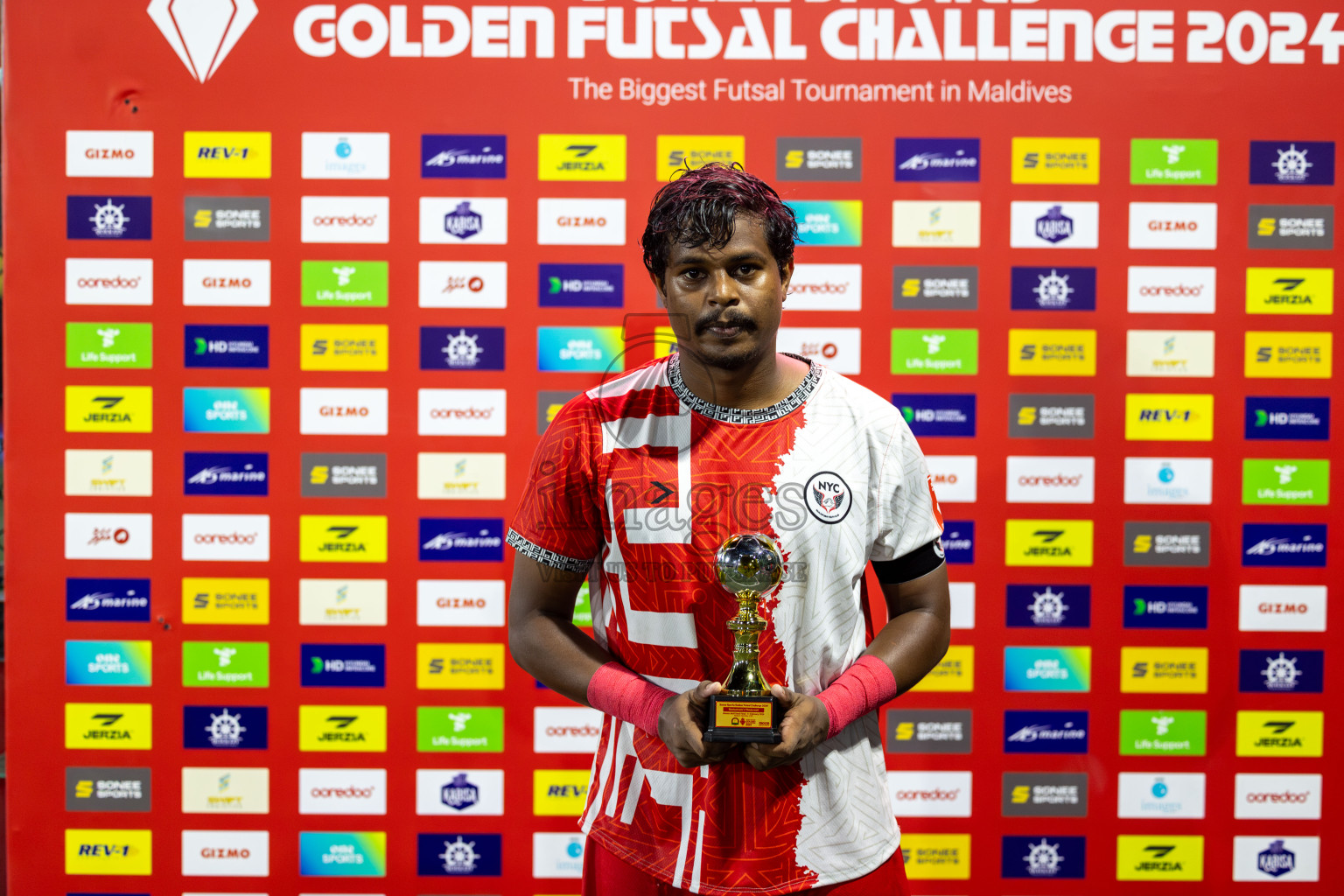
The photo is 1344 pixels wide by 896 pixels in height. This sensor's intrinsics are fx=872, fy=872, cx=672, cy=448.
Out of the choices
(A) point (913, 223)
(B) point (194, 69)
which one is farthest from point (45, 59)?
(A) point (913, 223)

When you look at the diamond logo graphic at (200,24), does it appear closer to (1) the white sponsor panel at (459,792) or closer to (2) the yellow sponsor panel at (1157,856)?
(1) the white sponsor panel at (459,792)

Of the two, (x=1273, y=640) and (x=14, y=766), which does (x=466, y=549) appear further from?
(x=1273, y=640)

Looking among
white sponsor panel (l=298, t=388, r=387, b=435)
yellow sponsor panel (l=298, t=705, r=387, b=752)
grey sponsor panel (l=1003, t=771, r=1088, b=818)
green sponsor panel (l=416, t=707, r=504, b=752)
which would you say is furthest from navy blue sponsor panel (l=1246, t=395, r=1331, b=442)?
yellow sponsor panel (l=298, t=705, r=387, b=752)

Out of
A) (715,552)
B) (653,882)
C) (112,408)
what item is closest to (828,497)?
(715,552)

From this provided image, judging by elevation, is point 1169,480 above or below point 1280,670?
above

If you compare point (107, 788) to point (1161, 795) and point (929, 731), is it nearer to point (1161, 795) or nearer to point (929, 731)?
point (929, 731)

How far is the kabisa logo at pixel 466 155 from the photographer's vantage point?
2117 mm

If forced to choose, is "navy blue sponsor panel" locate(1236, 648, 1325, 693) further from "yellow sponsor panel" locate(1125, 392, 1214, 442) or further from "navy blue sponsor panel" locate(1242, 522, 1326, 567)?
"yellow sponsor panel" locate(1125, 392, 1214, 442)

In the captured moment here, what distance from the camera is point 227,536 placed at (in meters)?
2.18

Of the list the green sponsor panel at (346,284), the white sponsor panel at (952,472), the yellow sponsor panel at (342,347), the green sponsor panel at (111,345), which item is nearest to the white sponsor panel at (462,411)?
the yellow sponsor panel at (342,347)

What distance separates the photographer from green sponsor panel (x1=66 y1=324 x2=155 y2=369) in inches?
84.7

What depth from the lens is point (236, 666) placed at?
2.20 metres

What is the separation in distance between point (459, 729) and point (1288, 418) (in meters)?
2.20

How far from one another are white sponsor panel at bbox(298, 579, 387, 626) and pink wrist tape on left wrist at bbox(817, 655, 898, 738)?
1.36 metres
